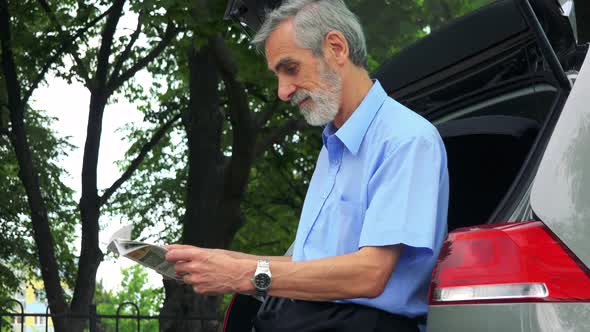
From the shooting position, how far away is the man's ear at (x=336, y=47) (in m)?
2.74

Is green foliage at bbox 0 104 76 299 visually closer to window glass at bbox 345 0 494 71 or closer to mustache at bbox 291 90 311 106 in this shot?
window glass at bbox 345 0 494 71

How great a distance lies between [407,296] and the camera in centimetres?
252

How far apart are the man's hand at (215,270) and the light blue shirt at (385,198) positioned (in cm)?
21

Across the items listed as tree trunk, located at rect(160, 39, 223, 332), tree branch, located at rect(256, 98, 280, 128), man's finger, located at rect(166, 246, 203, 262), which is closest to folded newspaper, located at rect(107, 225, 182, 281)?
man's finger, located at rect(166, 246, 203, 262)

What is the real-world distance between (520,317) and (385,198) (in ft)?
1.65

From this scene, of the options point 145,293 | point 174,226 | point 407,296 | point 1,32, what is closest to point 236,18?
point 407,296

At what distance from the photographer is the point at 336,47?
2.74m

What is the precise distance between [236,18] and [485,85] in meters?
0.80

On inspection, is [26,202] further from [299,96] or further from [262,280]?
[262,280]

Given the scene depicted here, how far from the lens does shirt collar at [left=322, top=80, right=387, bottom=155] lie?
2.65 m

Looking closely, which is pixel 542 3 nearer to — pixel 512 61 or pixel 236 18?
pixel 512 61

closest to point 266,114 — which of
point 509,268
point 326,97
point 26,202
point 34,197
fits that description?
point 34,197

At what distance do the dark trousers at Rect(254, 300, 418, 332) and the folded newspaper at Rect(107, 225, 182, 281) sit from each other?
305 mm

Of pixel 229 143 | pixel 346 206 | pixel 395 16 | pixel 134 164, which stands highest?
pixel 395 16
